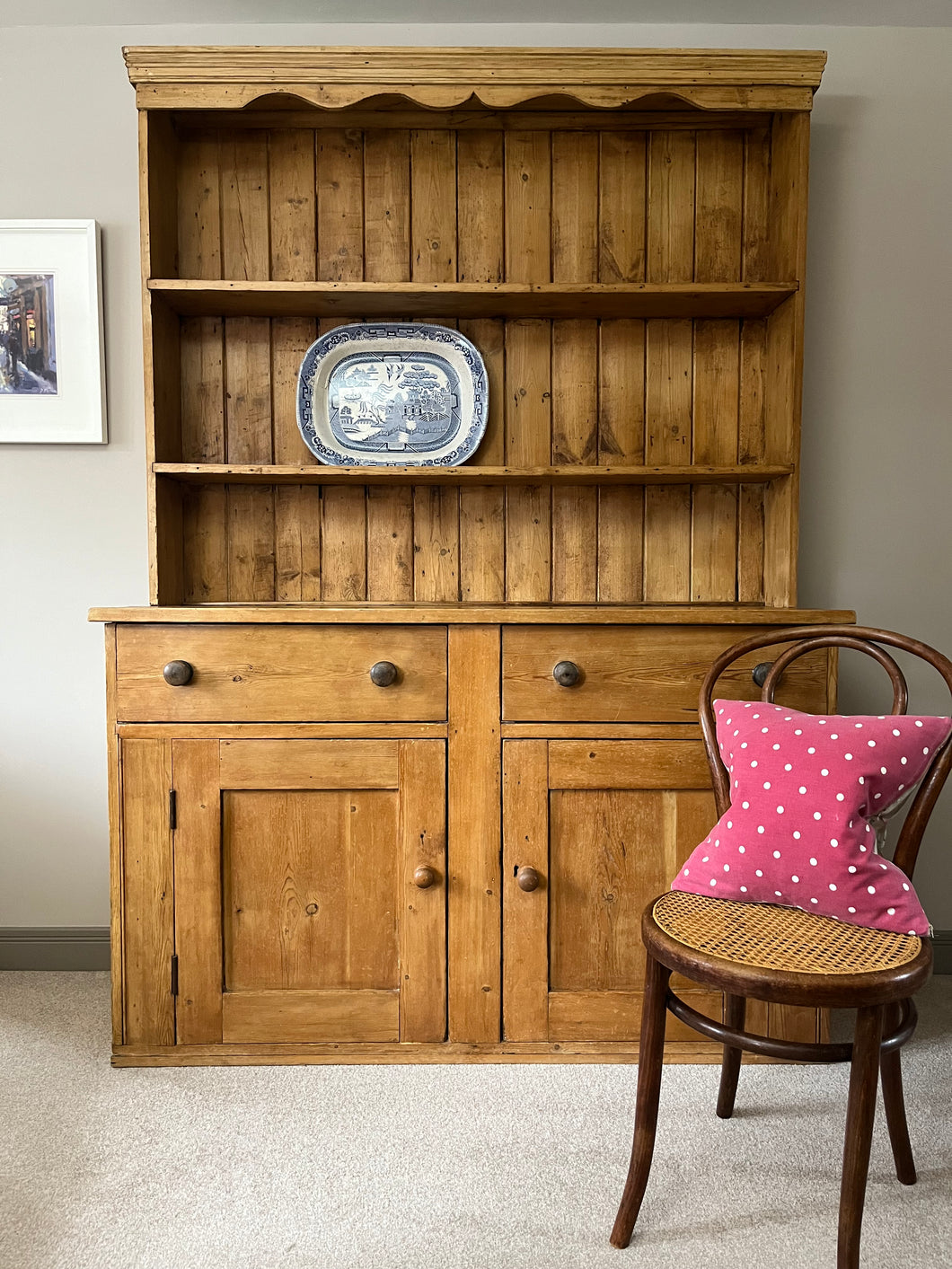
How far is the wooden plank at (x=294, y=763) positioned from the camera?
180cm

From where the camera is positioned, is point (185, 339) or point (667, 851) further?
point (185, 339)

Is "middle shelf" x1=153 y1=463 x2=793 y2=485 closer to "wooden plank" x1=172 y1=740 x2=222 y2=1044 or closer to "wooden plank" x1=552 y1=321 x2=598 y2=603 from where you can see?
"wooden plank" x1=552 y1=321 x2=598 y2=603

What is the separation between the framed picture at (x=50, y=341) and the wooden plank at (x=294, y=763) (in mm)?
975

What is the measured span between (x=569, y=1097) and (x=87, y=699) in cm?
151

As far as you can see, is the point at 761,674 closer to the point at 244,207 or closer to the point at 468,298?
the point at 468,298

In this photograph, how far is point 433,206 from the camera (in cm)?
215

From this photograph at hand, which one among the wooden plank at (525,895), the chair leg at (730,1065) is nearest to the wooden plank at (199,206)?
the wooden plank at (525,895)

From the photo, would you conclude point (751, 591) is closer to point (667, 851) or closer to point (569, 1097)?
point (667, 851)

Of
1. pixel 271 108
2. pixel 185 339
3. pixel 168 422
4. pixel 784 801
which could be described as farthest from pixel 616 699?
pixel 271 108

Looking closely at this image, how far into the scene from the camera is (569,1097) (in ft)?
5.61

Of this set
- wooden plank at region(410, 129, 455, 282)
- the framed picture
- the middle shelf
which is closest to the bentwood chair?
the middle shelf

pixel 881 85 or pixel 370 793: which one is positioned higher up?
pixel 881 85

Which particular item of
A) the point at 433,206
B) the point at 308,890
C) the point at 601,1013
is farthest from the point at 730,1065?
the point at 433,206

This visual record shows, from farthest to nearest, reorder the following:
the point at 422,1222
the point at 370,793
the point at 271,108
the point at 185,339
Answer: the point at 185,339 < the point at 271,108 < the point at 370,793 < the point at 422,1222
